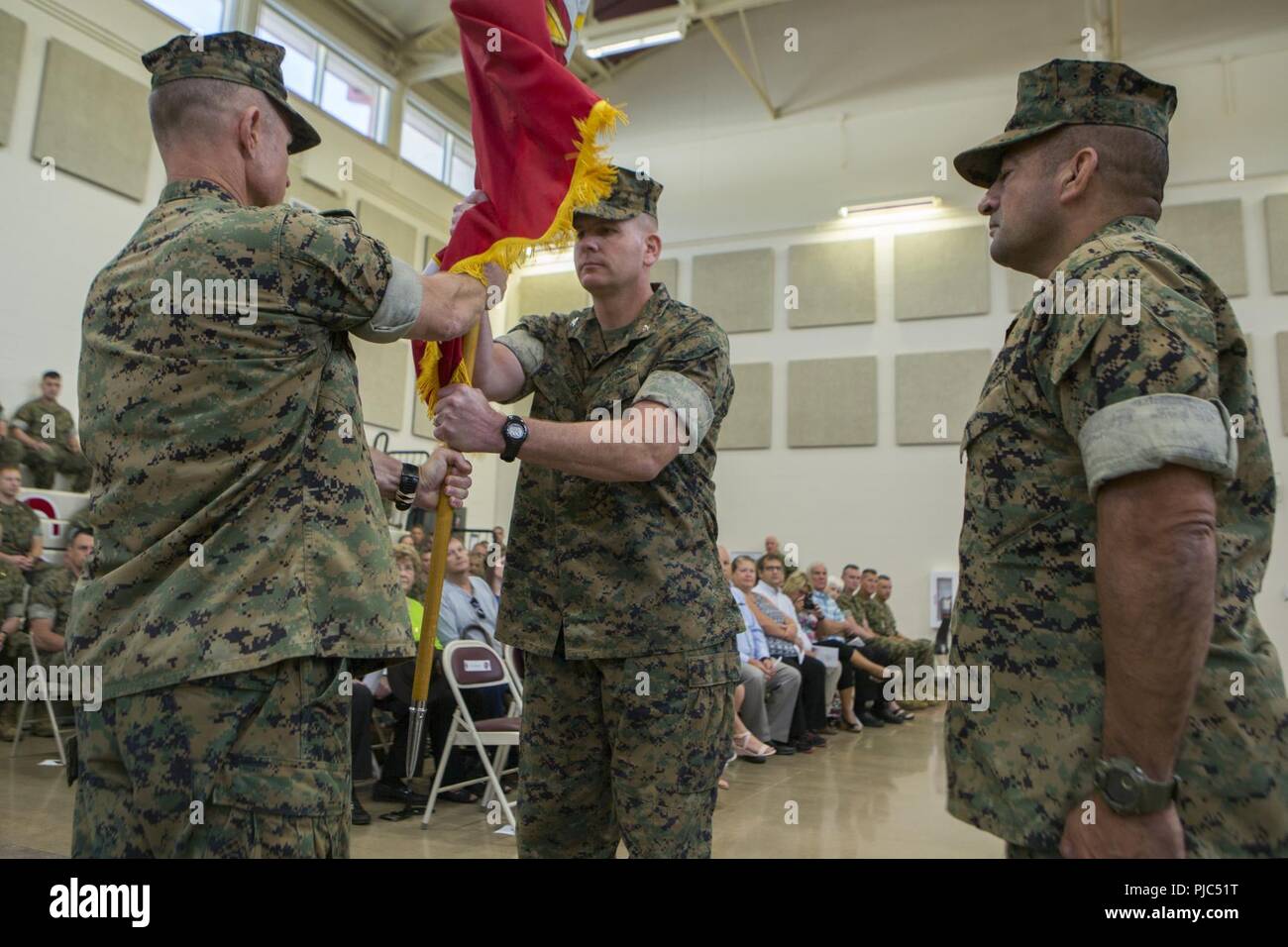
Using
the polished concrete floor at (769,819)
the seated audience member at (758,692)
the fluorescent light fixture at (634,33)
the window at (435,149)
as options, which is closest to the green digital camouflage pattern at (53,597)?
the polished concrete floor at (769,819)

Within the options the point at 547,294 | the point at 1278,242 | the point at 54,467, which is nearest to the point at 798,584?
the point at 54,467

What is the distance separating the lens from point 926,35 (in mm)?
12828

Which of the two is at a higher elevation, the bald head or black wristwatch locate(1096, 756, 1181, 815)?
the bald head

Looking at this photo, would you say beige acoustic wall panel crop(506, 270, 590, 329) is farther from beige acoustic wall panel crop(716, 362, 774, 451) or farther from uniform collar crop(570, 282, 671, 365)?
uniform collar crop(570, 282, 671, 365)

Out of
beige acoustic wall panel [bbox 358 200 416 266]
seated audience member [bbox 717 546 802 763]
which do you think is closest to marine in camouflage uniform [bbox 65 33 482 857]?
seated audience member [bbox 717 546 802 763]

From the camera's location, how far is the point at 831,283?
13.3 metres

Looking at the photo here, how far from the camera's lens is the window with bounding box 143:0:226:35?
32.2 feet

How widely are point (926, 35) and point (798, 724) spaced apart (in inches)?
A: 401

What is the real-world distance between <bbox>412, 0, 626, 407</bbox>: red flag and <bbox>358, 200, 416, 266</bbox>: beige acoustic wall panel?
10.2m

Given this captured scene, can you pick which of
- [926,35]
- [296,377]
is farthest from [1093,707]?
[926,35]

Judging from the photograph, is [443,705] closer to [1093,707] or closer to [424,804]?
[424,804]

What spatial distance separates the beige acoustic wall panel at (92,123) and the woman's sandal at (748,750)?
8.05 m

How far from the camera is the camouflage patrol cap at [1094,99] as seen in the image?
4.54ft

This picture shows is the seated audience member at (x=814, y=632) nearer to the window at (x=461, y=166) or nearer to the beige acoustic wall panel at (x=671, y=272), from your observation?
the beige acoustic wall panel at (x=671, y=272)
